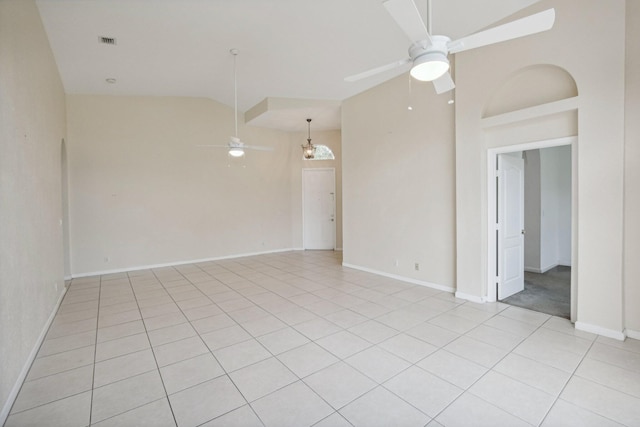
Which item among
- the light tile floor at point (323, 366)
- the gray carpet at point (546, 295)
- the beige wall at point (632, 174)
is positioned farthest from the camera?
the gray carpet at point (546, 295)

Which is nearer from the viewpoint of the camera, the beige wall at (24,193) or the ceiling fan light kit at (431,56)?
the ceiling fan light kit at (431,56)

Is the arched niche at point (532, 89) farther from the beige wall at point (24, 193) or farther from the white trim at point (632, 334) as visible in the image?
the beige wall at point (24, 193)

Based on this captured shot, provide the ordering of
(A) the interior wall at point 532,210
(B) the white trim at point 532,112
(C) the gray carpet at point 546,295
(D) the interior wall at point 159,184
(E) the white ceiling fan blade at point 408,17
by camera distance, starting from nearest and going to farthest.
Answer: (E) the white ceiling fan blade at point 408,17
(B) the white trim at point 532,112
(C) the gray carpet at point 546,295
(D) the interior wall at point 159,184
(A) the interior wall at point 532,210

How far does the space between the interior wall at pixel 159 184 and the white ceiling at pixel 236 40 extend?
0.72 m

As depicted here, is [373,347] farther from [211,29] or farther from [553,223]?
[553,223]

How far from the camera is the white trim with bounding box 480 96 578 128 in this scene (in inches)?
123

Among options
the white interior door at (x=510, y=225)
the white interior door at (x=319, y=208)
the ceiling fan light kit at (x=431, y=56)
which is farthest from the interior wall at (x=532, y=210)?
the ceiling fan light kit at (x=431, y=56)

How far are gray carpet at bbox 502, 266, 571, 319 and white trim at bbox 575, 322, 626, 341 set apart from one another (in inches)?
14.8

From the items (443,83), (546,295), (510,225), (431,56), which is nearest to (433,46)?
(431,56)

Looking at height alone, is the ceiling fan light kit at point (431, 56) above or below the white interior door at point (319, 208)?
above

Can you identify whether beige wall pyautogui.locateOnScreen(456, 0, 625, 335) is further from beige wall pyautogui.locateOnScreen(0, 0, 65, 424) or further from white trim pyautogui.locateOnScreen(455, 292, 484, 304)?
beige wall pyautogui.locateOnScreen(0, 0, 65, 424)

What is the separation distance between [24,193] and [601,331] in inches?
225

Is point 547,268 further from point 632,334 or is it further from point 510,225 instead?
point 632,334

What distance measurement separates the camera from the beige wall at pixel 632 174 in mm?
2795
